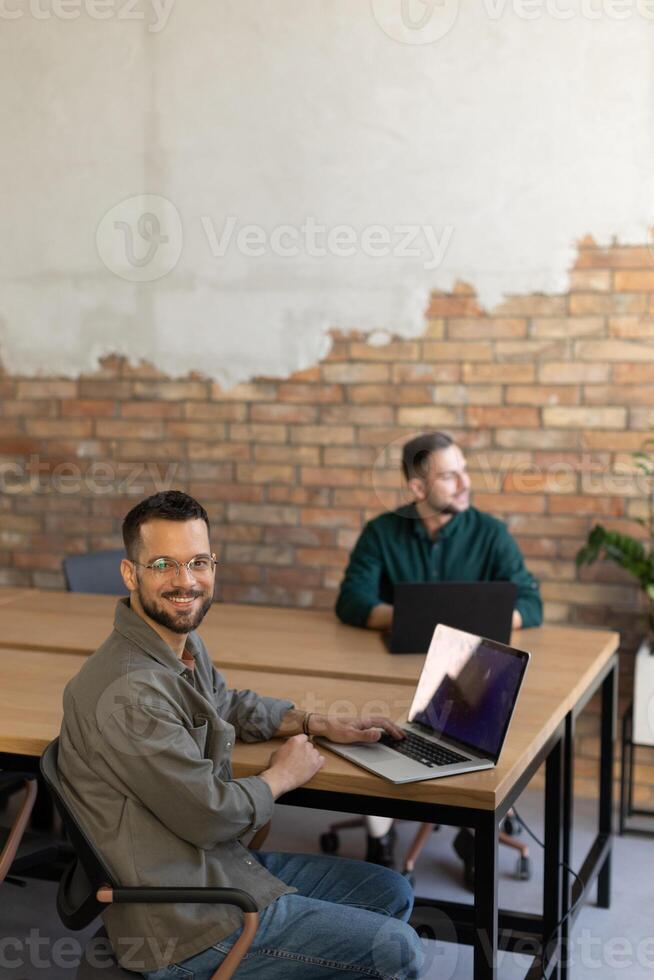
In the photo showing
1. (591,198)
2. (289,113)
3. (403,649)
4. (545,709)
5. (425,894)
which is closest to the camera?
(545,709)

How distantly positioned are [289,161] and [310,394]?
3.03ft

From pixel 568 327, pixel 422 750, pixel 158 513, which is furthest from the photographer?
pixel 568 327

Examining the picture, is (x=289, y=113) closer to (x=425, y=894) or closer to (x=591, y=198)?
(x=591, y=198)

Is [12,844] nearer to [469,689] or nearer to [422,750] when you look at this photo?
[422,750]

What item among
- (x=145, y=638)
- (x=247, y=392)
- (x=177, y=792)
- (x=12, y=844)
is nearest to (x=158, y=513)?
(x=145, y=638)

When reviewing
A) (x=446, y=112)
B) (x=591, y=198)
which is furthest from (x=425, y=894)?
(x=446, y=112)

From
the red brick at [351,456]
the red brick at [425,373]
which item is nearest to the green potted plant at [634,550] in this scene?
the red brick at [425,373]

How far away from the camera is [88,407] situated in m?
4.76

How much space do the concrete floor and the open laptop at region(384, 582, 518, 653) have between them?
0.89m

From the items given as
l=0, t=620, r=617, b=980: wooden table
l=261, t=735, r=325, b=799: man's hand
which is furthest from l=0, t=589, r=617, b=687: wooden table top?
l=261, t=735, r=325, b=799: man's hand

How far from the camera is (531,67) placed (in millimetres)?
4090

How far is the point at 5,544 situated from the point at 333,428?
1.61 metres

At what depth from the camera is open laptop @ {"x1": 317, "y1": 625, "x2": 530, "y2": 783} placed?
7.10ft

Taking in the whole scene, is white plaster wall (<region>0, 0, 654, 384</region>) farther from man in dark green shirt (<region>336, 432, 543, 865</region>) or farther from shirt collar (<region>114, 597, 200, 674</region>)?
shirt collar (<region>114, 597, 200, 674</region>)
